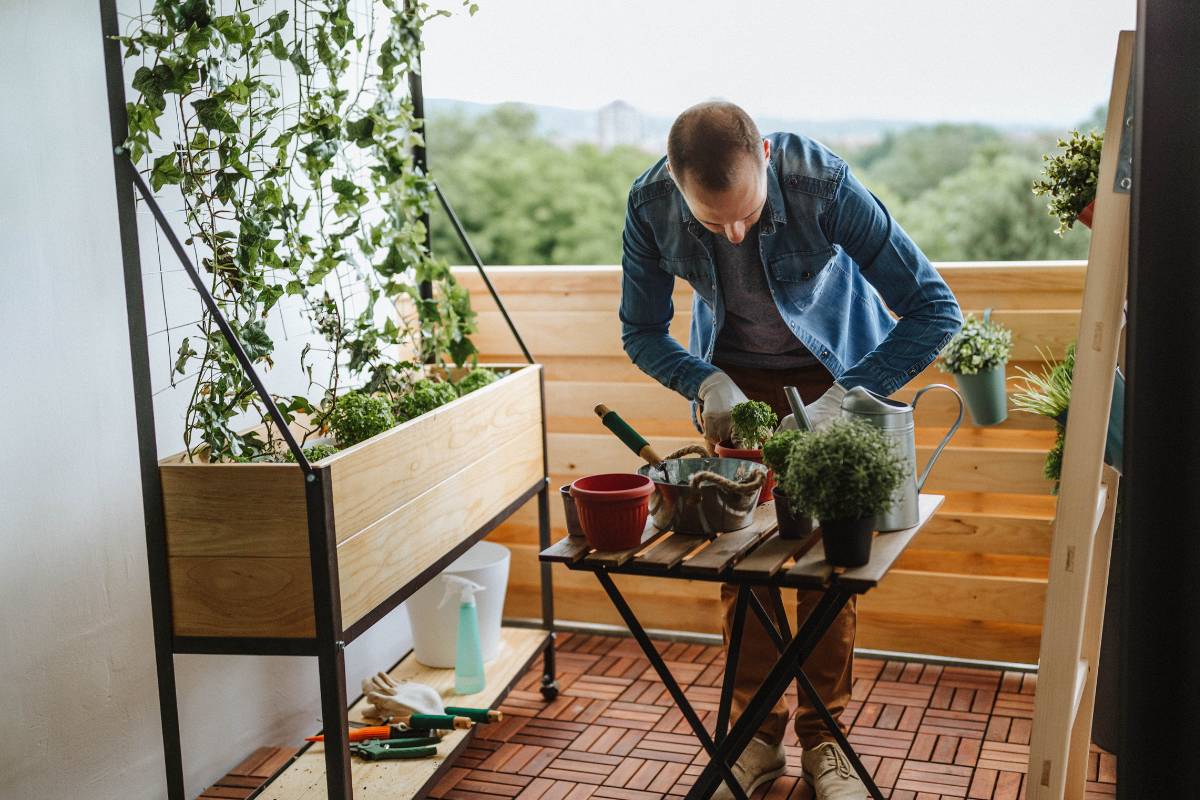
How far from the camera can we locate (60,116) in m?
2.17

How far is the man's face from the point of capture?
7.23 feet

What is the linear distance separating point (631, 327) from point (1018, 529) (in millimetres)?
1364

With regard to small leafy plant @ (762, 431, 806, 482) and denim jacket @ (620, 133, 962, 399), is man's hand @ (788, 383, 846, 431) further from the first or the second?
small leafy plant @ (762, 431, 806, 482)

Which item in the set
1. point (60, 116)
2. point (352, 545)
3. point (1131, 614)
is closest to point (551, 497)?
point (352, 545)

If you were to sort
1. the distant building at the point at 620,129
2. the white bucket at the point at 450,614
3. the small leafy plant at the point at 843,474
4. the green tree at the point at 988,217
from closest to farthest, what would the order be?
the small leafy plant at the point at 843,474 → the white bucket at the point at 450,614 → the green tree at the point at 988,217 → the distant building at the point at 620,129

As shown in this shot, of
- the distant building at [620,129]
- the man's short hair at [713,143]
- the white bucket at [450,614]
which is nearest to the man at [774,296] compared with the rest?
the man's short hair at [713,143]

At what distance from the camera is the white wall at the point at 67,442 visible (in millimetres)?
2096

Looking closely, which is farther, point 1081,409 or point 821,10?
point 821,10

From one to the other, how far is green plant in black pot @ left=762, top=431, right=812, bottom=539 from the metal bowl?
0.19 ft

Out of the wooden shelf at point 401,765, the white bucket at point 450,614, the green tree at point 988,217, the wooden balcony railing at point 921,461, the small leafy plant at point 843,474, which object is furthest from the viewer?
the green tree at point 988,217

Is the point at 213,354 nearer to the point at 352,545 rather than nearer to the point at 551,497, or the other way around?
the point at 352,545

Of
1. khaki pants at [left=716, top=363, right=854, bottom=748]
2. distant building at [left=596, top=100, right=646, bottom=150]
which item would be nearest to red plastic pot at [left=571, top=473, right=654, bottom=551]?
khaki pants at [left=716, top=363, right=854, bottom=748]

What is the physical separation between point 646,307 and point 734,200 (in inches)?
22.7

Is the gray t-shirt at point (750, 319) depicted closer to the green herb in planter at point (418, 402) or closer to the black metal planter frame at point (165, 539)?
the green herb in planter at point (418, 402)
